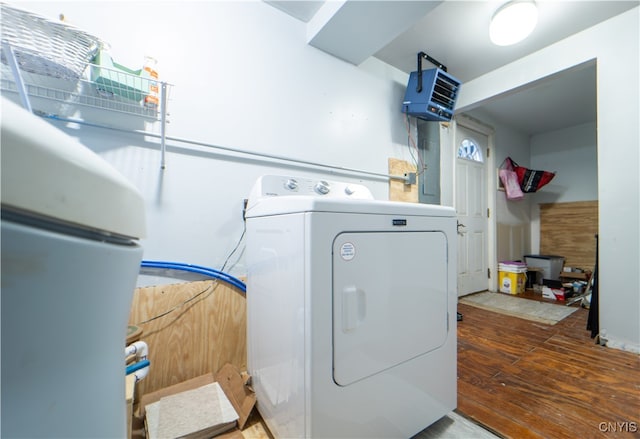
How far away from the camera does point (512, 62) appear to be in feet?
7.59

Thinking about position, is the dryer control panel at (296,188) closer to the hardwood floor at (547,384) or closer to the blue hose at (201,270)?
the blue hose at (201,270)

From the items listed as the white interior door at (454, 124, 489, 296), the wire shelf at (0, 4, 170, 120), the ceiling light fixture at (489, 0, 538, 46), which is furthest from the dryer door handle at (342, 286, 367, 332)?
the white interior door at (454, 124, 489, 296)

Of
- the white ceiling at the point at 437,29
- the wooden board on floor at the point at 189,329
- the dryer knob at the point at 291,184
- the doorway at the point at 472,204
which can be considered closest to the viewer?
the wooden board on floor at the point at 189,329

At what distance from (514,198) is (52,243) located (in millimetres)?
4695

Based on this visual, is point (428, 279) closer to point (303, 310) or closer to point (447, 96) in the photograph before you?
point (303, 310)

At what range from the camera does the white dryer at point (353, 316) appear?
780mm

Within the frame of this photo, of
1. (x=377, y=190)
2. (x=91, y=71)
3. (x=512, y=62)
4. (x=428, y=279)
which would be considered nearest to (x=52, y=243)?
(x=428, y=279)

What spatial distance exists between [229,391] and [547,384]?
1.72 m

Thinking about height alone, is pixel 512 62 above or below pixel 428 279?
above

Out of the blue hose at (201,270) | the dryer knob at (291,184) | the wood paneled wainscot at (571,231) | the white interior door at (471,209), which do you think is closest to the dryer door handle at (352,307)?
the dryer knob at (291,184)

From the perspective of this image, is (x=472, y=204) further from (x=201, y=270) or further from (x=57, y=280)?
(x=57, y=280)

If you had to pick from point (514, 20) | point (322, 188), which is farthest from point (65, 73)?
point (514, 20)

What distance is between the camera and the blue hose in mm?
1244

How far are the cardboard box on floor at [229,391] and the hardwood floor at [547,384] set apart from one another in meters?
1.03
